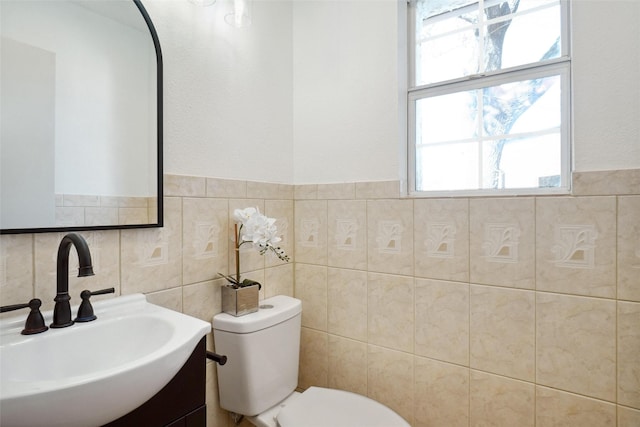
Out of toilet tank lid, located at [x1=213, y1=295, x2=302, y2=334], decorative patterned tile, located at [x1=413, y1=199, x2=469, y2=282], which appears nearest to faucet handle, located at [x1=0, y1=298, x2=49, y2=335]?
toilet tank lid, located at [x1=213, y1=295, x2=302, y2=334]

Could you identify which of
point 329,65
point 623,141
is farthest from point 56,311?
point 623,141

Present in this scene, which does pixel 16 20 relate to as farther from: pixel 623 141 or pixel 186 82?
pixel 623 141

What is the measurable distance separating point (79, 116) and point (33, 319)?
0.58 m

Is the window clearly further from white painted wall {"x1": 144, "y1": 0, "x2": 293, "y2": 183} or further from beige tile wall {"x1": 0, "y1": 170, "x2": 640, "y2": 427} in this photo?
white painted wall {"x1": 144, "y1": 0, "x2": 293, "y2": 183}

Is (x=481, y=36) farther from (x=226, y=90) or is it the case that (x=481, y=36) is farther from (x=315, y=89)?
(x=226, y=90)

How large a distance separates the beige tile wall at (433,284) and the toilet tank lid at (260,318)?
0.26ft

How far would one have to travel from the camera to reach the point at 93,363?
2.85 feet

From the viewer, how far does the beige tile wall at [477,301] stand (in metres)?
1.04

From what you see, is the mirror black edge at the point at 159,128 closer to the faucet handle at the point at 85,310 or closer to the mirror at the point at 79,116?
the mirror at the point at 79,116

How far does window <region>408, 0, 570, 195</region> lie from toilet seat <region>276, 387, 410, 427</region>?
895 mm

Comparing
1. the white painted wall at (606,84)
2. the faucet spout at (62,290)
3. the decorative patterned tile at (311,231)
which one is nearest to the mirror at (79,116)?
the faucet spout at (62,290)

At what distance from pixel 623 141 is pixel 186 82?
58.5 inches

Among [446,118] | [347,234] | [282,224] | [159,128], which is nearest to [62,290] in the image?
[159,128]

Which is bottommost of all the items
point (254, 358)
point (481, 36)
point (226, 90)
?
point (254, 358)
